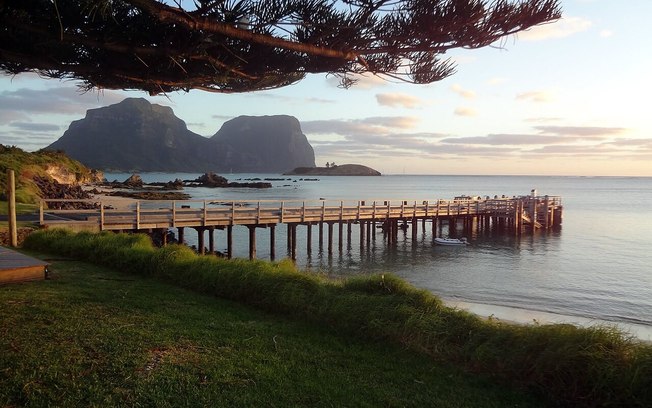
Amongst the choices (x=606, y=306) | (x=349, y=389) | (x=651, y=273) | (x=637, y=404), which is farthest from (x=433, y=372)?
(x=651, y=273)

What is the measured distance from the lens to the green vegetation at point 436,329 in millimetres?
5547

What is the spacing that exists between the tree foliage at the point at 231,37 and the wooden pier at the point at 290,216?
14658mm

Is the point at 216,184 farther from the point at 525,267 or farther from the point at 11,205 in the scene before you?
the point at 11,205

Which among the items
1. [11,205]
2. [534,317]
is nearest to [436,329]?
[534,317]

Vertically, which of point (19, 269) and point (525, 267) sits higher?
point (19, 269)

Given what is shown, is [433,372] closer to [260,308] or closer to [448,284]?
[260,308]

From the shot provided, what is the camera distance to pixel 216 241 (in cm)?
3481

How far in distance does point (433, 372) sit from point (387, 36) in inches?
160

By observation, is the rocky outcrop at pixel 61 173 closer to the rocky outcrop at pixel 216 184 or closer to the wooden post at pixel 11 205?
the wooden post at pixel 11 205

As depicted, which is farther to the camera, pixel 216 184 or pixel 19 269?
pixel 216 184

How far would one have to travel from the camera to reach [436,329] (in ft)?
23.9

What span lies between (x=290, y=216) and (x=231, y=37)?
22.8 metres

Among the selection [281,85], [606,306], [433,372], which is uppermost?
[281,85]

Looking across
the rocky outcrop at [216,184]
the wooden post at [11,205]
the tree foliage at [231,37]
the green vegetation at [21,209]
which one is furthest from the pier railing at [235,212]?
the rocky outcrop at [216,184]
